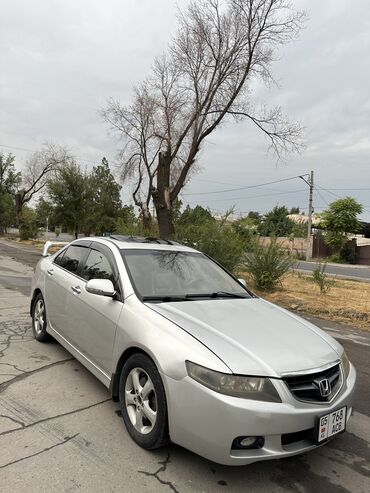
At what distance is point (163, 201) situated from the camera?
49.6ft

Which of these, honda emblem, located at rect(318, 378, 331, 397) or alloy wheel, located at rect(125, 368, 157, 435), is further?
alloy wheel, located at rect(125, 368, 157, 435)

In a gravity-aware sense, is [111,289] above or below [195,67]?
below

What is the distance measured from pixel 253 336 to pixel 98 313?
1467mm

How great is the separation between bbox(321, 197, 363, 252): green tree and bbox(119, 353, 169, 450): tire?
1432 inches

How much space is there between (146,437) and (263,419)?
0.93 m

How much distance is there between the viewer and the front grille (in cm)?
264

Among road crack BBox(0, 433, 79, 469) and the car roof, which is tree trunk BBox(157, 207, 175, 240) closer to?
the car roof

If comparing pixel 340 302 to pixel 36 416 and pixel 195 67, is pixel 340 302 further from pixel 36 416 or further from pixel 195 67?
pixel 195 67

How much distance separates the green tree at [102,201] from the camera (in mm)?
31536

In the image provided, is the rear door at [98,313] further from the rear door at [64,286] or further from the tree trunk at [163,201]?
the tree trunk at [163,201]

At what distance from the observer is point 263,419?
2.48 meters

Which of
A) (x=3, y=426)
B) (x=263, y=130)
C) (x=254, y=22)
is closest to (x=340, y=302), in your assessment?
(x=3, y=426)

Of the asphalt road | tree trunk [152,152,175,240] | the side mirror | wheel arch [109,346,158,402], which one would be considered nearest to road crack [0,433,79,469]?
the asphalt road

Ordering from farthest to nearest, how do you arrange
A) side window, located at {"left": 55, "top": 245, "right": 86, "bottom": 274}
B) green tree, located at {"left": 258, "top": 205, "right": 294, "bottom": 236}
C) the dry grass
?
1. green tree, located at {"left": 258, "top": 205, "right": 294, "bottom": 236}
2. the dry grass
3. side window, located at {"left": 55, "top": 245, "right": 86, "bottom": 274}
